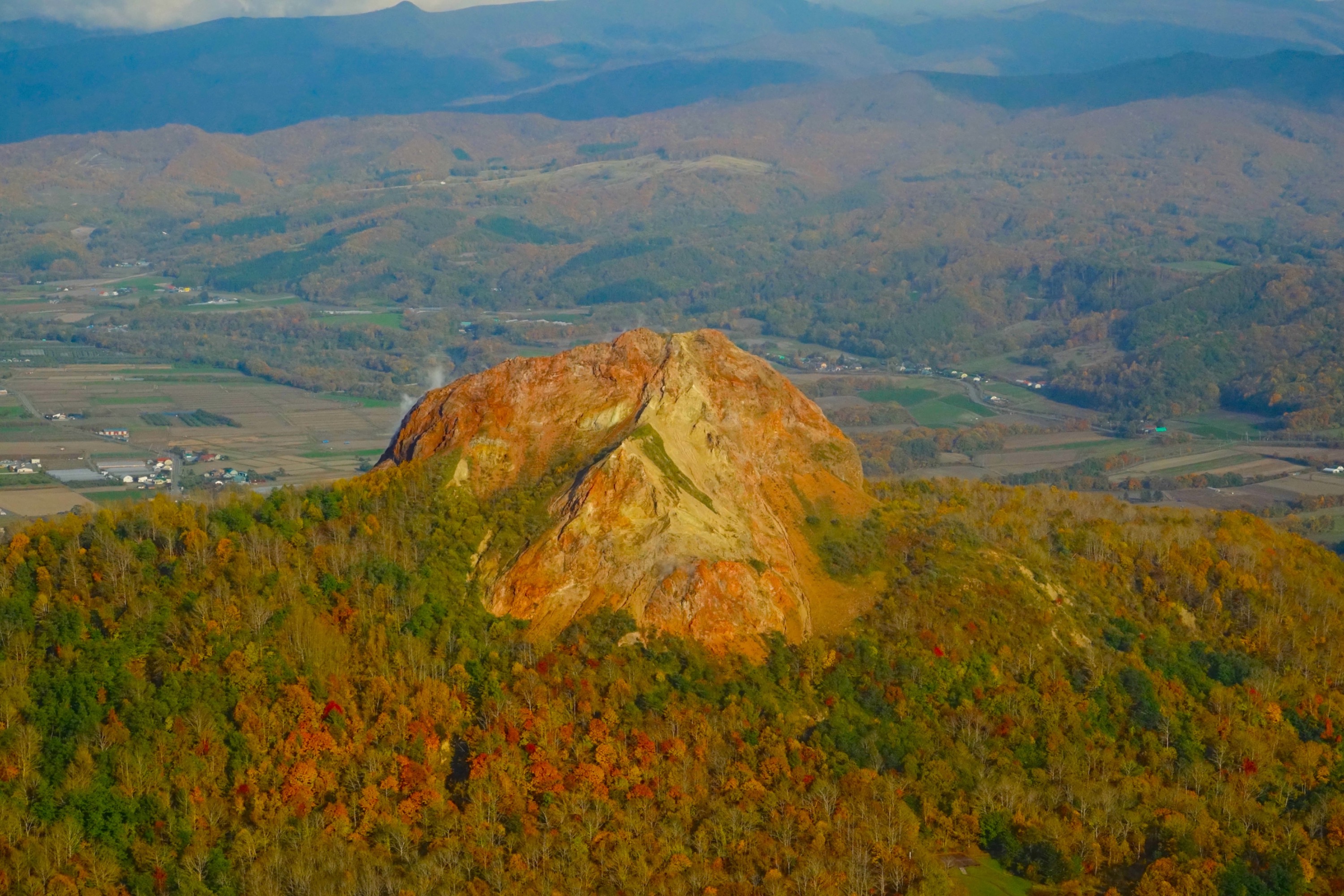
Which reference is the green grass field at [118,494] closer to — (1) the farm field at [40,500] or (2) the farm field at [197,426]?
(1) the farm field at [40,500]

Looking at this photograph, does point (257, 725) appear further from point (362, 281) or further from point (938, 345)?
point (362, 281)

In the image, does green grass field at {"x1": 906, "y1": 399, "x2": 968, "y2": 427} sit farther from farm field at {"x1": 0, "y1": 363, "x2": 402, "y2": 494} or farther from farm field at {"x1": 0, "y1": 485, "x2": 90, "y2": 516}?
farm field at {"x1": 0, "y1": 485, "x2": 90, "y2": 516}

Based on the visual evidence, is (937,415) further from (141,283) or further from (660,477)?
(141,283)

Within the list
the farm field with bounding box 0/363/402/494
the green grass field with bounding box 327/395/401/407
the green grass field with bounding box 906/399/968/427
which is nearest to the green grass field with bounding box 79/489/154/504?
the farm field with bounding box 0/363/402/494

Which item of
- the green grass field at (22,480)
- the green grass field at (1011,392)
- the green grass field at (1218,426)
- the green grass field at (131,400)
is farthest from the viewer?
the green grass field at (1011,392)

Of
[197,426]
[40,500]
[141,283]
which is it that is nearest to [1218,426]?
[197,426]

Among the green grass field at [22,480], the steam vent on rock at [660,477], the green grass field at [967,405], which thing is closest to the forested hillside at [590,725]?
the steam vent on rock at [660,477]
